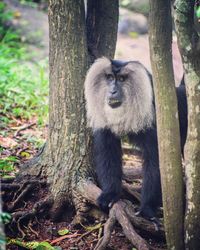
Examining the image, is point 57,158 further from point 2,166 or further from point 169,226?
point 169,226

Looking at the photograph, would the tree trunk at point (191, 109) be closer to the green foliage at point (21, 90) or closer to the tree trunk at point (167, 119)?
the tree trunk at point (167, 119)

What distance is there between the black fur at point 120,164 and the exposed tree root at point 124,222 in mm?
94

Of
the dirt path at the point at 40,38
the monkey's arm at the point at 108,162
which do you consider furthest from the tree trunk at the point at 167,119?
the dirt path at the point at 40,38

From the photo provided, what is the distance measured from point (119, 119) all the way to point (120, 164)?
456 mm

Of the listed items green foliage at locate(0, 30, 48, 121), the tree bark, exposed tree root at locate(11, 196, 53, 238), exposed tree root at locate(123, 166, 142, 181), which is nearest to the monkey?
the tree bark

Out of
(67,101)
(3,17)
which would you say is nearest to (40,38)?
(3,17)

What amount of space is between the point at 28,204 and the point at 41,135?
4.96 ft

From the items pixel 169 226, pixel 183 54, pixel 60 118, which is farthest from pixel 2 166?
pixel 183 54

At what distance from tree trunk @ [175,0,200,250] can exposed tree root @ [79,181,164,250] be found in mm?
442

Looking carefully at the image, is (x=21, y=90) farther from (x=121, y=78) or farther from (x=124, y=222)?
(x=124, y=222)

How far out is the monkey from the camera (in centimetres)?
415

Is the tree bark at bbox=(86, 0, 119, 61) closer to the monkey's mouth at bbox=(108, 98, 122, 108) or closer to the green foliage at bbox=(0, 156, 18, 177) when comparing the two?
the monkey's mouth at bbox=(108, 98, 122, 108)

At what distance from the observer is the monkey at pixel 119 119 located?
4.15 m

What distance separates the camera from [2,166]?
4.71 m
